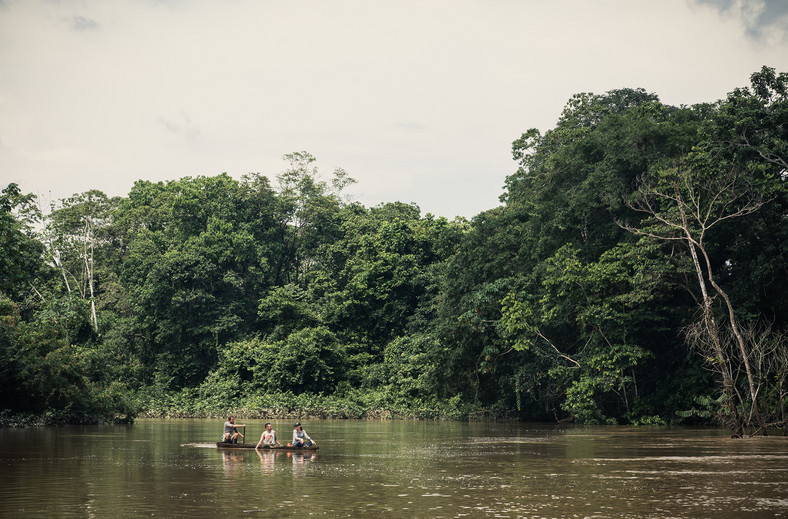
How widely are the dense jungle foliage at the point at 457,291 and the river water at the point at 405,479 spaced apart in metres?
6.22

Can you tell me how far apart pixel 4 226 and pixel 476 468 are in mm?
14610

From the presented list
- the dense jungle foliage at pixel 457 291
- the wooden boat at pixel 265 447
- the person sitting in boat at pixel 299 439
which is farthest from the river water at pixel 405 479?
the dense jungle foliage at pixel 457 291

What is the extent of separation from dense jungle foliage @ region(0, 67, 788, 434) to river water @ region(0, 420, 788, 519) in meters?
6.22

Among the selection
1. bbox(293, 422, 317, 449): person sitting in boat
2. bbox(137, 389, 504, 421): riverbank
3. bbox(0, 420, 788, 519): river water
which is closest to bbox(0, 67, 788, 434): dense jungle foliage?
bbox(137, 389, 504, 421): riverbank

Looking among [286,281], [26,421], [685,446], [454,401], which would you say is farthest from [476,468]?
[286,281]

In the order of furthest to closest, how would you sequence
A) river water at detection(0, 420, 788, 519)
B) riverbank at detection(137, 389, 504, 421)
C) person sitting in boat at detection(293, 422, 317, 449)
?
1. riverbank at detection(137, 389, 504, 421)
2. person sitting in boat at detection(293, 422, 317, 449)
3. river water at detection(0, 420, 788, 519)

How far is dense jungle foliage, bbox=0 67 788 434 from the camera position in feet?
112

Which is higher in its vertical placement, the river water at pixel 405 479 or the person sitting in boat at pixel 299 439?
the person sitting in boat at pixel 299 439

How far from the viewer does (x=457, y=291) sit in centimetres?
4988

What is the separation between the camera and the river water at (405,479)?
1291 cm

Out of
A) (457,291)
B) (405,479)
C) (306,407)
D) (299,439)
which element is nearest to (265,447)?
(299,439)

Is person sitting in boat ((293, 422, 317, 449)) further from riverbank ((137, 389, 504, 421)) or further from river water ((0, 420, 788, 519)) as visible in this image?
riverbank ((137, 389, 504, 421))

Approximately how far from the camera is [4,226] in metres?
23.4

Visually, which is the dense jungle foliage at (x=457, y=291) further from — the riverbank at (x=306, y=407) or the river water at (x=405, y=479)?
the river water at (x=405, y=479)
